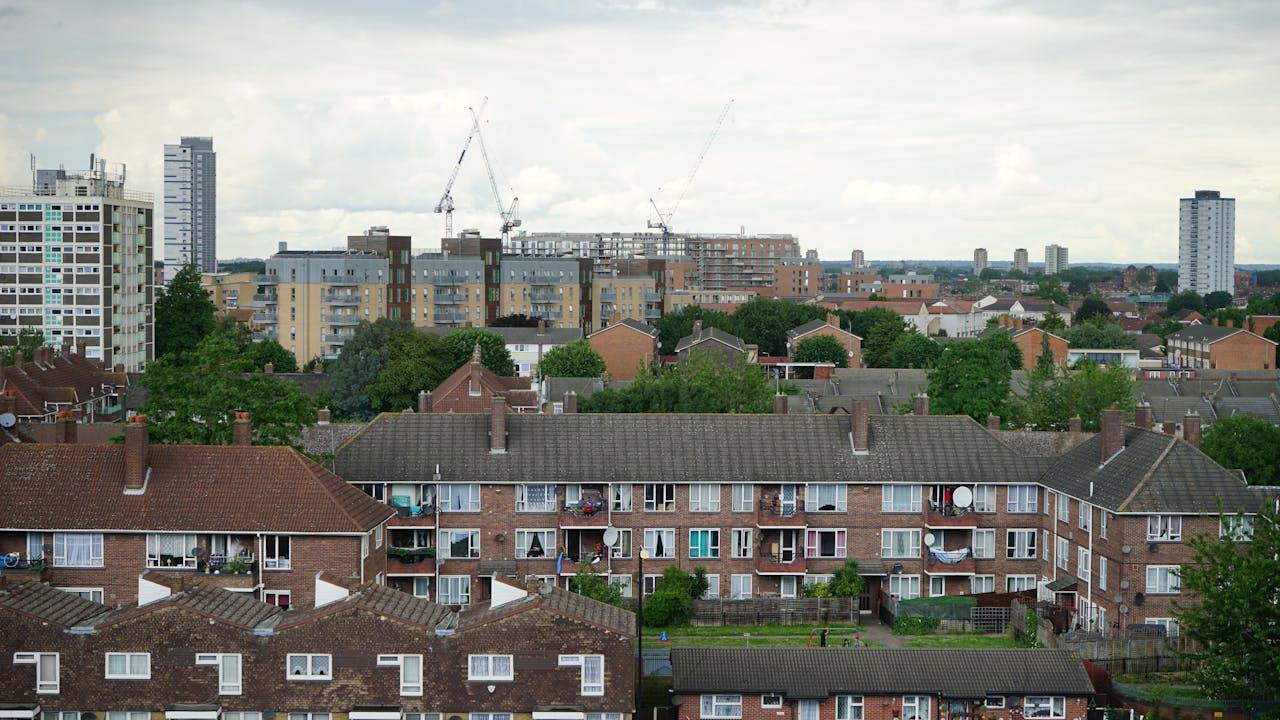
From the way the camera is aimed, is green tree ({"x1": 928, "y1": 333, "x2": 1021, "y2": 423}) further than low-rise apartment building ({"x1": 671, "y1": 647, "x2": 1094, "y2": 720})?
Yes

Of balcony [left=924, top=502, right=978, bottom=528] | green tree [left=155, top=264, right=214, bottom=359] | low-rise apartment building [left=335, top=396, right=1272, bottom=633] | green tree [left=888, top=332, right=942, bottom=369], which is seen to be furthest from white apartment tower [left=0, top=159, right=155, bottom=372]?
balcony [left=924, top=502, right=978, bottom=528]

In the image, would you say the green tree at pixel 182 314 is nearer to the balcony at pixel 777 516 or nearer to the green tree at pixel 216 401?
the green tree at pixel 216 401

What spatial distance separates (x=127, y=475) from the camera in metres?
55.6

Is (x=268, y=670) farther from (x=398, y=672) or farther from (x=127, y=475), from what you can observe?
(x=127, y=475)

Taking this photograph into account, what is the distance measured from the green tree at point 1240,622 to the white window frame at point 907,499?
52.4ft

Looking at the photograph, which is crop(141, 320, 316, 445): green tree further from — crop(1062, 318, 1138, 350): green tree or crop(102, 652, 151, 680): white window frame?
crop(1062, 318, 1138, 350): green tree

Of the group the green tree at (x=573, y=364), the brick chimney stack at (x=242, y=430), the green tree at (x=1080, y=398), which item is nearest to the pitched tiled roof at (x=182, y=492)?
the brick chimney stack at (x=242, y=430)

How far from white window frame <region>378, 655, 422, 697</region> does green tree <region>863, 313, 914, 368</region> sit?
435 ft

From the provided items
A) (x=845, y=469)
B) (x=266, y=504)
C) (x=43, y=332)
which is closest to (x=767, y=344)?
(x=43, y=332)

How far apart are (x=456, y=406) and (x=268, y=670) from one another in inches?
2299

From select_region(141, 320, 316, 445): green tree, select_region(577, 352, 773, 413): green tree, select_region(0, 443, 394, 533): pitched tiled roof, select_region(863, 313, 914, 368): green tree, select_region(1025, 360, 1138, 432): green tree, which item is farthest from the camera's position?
select_region(863, 313, 914, 368): green tree

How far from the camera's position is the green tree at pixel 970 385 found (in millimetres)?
91000

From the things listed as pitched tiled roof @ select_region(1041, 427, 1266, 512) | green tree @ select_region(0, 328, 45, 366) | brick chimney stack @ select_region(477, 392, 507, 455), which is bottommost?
pitched tiled roof @ select_region(1041, 427, 1266, 512)

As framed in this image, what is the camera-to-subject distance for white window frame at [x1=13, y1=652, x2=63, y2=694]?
43625 mm
